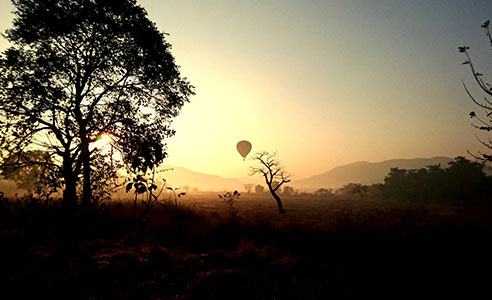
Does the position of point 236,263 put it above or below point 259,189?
below

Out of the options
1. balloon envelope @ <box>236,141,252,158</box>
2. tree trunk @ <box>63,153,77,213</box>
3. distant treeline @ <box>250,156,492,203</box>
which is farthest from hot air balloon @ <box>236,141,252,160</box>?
tree trunk @ <box>63,153,77,213</box>

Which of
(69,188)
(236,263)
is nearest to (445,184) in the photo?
(236,263)

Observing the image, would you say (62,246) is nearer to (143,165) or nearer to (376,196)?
(143,165)

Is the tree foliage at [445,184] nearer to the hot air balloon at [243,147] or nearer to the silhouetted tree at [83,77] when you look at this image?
the hot air balloon at [243,147]

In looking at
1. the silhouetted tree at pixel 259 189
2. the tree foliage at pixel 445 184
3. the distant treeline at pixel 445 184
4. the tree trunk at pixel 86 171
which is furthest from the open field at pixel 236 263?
the silhouetted tree at pixel 259 189

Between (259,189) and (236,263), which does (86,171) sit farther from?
(259,189)

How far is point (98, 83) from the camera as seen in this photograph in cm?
1034

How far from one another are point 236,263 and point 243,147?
51.3 metres

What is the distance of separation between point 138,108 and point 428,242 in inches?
514

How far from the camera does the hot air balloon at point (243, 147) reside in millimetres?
55197

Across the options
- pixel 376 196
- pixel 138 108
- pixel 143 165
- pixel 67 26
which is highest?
pixel 67 26

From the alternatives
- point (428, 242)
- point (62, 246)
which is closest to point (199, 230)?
point (62, 246)

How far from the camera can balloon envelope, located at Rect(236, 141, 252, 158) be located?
55203 millimetres

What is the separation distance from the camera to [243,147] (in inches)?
2212
